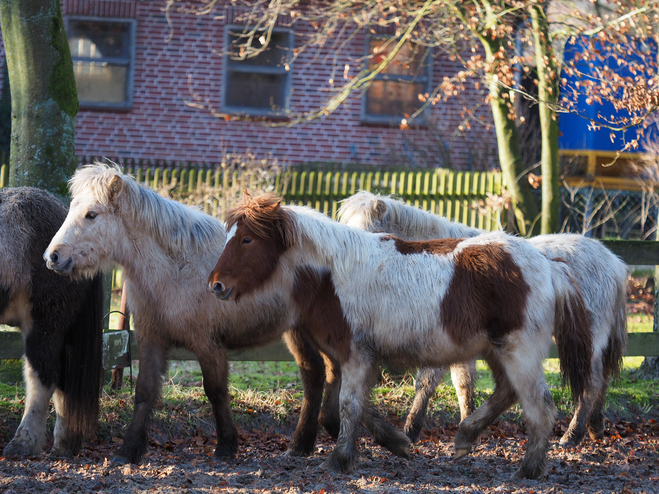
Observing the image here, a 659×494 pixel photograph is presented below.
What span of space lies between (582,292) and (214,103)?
10099 mm

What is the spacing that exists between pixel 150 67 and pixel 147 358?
1061cm

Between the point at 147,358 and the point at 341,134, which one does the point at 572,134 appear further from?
the point at 147,358

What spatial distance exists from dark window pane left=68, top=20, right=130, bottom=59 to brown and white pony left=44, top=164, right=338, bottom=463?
33.3 feet

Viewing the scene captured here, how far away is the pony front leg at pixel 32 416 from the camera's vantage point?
471cm

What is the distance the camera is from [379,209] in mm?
5875

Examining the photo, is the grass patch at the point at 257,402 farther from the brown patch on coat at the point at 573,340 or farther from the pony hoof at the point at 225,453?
the brown patch on coat at the point at 573,340

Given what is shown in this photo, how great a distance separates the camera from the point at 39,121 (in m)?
5.91

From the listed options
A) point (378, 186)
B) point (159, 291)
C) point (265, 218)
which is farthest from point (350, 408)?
point (378, 186)

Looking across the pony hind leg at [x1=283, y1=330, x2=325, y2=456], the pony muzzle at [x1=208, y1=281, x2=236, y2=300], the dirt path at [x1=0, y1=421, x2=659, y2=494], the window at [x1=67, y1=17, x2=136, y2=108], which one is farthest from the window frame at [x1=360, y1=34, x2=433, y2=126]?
the pony muzzle at [x1=208, y1=281, x2=236, y2=300]

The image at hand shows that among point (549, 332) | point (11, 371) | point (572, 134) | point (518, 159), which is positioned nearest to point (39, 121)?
point (11, 371)

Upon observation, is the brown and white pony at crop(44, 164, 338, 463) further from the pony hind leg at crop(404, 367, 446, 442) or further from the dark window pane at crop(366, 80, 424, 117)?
the dark window pane at crop(366, 80, 424, 117)

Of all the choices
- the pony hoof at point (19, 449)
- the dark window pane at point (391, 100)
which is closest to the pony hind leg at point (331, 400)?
the pony hoof at point (19, 449)

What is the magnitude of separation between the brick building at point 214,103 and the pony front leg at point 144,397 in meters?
9.57

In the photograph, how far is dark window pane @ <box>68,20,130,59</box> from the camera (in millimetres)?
13836
